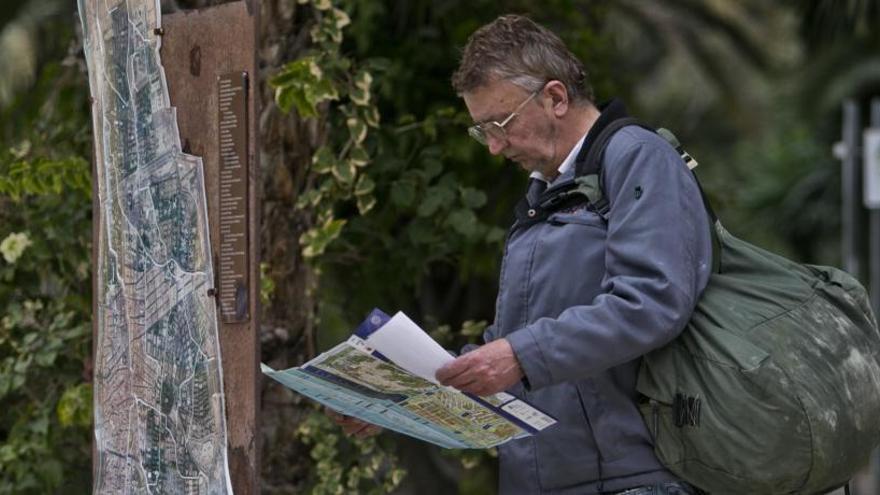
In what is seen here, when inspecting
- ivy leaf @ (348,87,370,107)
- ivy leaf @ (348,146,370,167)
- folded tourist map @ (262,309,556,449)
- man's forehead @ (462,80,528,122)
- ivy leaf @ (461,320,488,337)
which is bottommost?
ivy leaf @ (461,320,488,337)

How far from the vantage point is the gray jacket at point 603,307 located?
2.68m

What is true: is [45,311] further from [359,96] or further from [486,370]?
[486,370]

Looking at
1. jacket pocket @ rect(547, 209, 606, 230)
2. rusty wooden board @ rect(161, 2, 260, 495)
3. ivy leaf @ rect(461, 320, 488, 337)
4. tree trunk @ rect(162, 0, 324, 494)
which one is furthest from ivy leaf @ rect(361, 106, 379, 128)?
jacket pocket @ rect(547, 209, 606, 230)

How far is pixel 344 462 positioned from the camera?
4891mm

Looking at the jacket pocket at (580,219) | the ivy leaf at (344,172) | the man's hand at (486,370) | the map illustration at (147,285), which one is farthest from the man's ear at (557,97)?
the ivy leaf at (344,172)

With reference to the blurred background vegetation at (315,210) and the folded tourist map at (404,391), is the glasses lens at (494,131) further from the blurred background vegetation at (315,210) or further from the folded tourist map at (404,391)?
the blurred background vegetation at (315,210)

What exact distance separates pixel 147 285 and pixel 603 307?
3.23 ft

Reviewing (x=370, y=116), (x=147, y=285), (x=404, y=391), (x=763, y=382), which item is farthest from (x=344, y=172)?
(x=763, y=382)

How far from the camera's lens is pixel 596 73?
677 centimetres

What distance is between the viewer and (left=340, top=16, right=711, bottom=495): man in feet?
8.80

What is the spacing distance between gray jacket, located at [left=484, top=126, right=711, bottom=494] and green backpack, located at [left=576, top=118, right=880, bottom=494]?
6 cm

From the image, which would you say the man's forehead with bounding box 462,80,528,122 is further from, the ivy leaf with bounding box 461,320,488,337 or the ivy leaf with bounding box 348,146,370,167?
the ivy leaf with bounding box 461,320,488,337

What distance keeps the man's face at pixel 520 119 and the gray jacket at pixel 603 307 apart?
0.32ft

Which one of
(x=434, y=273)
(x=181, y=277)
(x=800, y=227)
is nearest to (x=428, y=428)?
(x=181, y=277)
